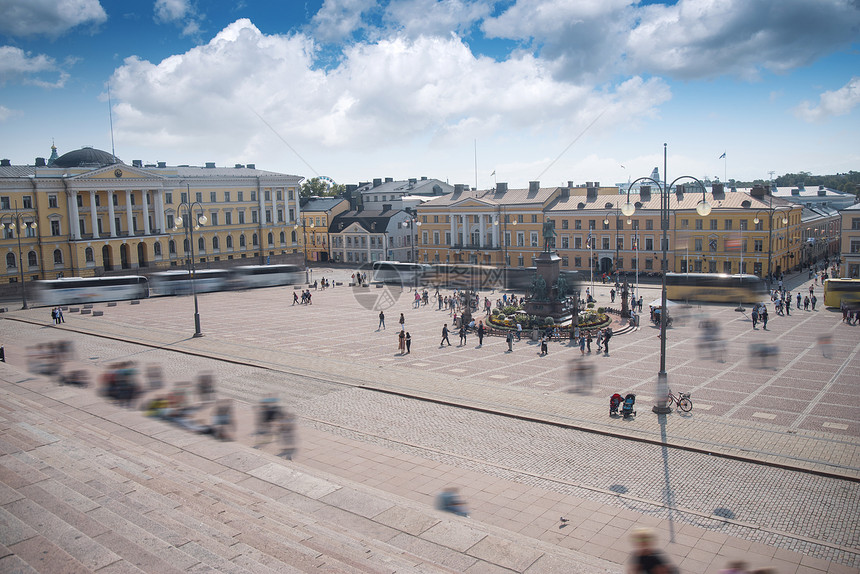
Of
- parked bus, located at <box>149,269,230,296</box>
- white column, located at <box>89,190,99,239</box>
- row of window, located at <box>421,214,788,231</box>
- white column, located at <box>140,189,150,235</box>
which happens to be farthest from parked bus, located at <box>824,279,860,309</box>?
white column, located at <box>89,190,99,239</box>

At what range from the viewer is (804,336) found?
115 ft

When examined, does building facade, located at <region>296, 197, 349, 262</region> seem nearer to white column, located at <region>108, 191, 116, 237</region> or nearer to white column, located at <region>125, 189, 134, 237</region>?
white column, located at <region>125, 189, 134, 237</region>

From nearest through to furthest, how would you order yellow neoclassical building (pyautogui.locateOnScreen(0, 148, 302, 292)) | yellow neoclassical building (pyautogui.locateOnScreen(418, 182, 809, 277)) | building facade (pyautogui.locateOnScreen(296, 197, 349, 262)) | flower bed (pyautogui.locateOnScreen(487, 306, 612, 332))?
flower bed (pyautogui.locateOnScreen(487, 306, 612, 332))
yellow neoclassical building (pyautogui.locateOnScreen(418, 182, 809, 277))
yellow neoclassical building (pyautogui.locateOnScreen(0, 148, 302, 292))
building facade (pyautogui.locateOnScreen(296, 197, 349, 262))

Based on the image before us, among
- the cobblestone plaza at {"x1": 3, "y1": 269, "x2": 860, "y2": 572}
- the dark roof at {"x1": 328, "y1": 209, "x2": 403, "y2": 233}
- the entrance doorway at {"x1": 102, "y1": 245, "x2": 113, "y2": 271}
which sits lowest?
the cobblestone plaza at {"x1": 3, "y1": 269, "x2": 860, "y2": 572}

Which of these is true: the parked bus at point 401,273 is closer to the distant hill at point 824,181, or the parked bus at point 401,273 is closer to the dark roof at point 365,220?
the dark roof at point 365,220

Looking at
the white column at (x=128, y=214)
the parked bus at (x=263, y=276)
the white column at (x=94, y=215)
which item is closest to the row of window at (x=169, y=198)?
the white column at (x=128, y=214)

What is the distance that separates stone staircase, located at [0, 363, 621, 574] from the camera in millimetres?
10883

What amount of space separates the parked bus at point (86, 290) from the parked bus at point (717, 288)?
49.4 m

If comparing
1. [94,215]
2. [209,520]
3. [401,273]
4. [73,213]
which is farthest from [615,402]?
[94,215]

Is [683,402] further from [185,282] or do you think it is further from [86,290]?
[185,282]

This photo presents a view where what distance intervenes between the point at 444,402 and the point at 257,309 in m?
33.1

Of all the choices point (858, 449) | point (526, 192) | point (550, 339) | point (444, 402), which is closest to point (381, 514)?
point (444, 402)

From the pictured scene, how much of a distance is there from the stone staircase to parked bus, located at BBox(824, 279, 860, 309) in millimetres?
40838

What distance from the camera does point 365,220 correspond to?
95438mm
